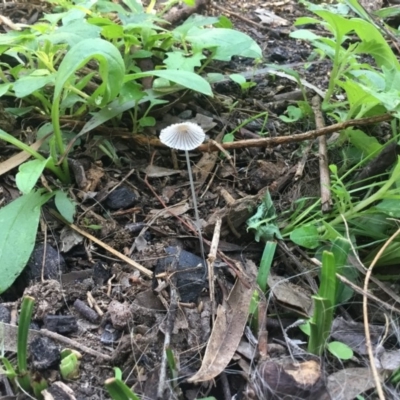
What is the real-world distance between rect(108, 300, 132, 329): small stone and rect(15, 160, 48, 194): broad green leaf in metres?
0.31

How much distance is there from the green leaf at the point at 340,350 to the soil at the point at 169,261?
1.3 inches

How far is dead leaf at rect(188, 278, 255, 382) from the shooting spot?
0.88 metres

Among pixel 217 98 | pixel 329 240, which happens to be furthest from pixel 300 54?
pixel 329 240

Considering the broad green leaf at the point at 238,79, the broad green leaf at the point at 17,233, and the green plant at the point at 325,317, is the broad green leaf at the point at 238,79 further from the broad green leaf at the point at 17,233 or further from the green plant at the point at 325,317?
the green plant at the point at 325,317

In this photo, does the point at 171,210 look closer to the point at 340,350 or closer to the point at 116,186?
the point at 116,186

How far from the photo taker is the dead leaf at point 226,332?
88cm

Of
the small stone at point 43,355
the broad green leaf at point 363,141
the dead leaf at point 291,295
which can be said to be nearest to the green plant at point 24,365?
the small stone at point 43,355

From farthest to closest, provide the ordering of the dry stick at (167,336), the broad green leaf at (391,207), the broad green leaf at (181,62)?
1. the broad green leaf at (181,62)
2. the broad green leaf at (391,207)
3. the dry stick at (167,336)

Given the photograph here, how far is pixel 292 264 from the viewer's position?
3.63 feet

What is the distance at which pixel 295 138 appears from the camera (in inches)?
49.6

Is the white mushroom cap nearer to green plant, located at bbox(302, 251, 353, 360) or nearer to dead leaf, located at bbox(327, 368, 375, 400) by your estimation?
green plant, located at bbox(302, 251, 353, 360)

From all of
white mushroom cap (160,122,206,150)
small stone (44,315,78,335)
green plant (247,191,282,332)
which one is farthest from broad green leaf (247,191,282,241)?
small stone (44,315,78,335)

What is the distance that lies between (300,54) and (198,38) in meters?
0.56

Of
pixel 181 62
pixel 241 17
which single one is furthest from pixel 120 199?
pixel 241 17
